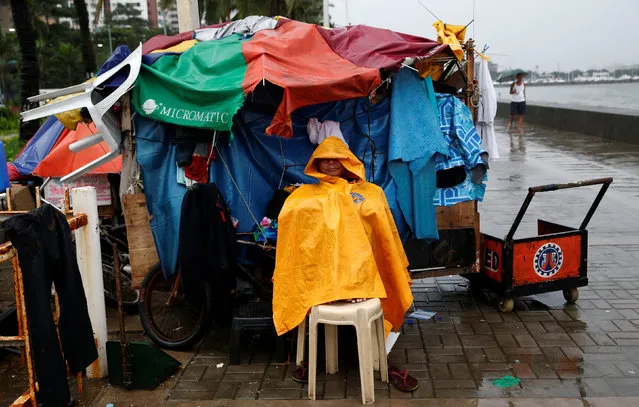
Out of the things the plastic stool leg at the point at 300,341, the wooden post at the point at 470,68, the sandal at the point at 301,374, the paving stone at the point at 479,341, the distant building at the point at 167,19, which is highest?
the distant building at the point at 167,19

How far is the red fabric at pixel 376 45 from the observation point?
5.29 m

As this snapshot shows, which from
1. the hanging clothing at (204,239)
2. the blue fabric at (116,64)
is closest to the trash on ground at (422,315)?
the hanging clothing at (204,239)

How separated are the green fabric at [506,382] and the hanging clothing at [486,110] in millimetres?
2255

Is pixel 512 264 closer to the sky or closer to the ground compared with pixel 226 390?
closer to the sky

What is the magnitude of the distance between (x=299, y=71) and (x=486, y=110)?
1.89 m

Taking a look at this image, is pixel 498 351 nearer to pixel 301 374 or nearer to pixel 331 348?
pixel 331 348

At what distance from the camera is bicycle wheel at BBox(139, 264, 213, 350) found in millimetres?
5184

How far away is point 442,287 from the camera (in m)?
6.58

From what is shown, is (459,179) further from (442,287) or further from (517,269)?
(442,287)

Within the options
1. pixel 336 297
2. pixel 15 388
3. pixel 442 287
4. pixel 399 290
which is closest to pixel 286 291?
pixel 336 297

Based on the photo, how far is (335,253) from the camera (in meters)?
4.37

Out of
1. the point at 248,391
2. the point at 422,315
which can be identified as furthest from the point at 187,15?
the point at 248,391

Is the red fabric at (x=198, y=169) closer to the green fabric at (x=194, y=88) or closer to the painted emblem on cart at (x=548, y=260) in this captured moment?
the green fabric at (x=194, y=88)

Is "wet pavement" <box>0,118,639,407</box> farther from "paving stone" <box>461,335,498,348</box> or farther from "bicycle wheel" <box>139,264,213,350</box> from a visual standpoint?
"bicycle wheel" <box>139,264,213,350</box>
